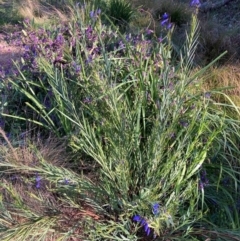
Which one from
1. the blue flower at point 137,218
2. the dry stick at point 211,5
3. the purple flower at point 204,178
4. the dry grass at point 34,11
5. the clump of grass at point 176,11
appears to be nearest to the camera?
the blue flower at point 137,218

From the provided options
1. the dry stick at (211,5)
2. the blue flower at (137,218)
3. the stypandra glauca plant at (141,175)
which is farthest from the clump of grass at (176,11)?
the blue flower at (137,218)

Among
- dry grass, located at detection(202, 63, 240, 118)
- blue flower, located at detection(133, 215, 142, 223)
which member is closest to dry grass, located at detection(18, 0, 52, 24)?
dry grass, located at detection(202, 63, 240, 118)

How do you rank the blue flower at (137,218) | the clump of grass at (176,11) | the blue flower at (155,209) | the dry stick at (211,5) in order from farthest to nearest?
1. the dry stick at (211,5)
2. the clump of grass at (176,11)
3. the blue flower at (137,218)
4. the blue flower at (155,209)

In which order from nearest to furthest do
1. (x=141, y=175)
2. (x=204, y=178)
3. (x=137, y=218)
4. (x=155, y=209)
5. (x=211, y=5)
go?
(x=155, y=209), (x=137, y=218), (x=141, y=175), (x=204, y=178), (x=211, y=5)

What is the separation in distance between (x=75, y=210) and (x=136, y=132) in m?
0.53

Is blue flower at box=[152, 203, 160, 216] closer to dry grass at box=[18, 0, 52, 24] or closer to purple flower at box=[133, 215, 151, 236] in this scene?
purple flower at box=[133, 215, 151, 236]

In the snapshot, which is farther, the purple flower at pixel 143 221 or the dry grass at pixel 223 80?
the dry grass at pixel 223 80

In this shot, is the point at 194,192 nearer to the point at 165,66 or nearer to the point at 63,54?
the point at 165,66

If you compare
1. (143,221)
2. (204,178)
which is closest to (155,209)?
(143,221)

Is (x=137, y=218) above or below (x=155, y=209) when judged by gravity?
below

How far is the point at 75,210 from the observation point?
95.7 inches

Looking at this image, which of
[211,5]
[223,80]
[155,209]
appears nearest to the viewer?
[155,209]

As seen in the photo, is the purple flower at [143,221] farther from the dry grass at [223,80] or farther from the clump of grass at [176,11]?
the clump of grass at [176,11]

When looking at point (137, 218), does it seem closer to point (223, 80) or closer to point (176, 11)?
point (223, 80)
